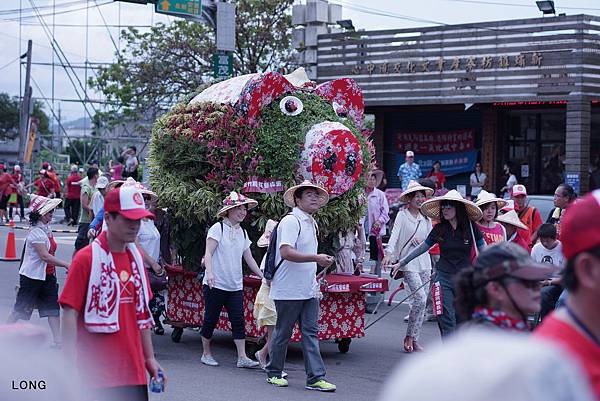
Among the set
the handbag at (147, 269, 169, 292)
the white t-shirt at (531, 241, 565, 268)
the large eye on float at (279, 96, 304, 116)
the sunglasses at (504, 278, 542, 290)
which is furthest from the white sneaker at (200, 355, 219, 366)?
the sunglasses at (504, 278, 542, 290)

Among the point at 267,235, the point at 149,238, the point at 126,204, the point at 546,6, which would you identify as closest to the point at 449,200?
the point at 267,235

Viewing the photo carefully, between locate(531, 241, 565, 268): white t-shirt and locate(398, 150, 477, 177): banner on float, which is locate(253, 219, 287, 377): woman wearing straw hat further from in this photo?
locate(398, 150, 477, 177): banner on float

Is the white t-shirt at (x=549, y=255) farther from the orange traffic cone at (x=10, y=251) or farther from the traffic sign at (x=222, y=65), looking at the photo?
the orange traffic cone at (x=10, y=251)

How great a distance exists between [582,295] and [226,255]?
21.9 feet

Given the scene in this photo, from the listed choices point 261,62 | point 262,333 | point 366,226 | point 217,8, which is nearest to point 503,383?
point 262,333

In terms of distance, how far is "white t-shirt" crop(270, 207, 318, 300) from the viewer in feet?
27.0

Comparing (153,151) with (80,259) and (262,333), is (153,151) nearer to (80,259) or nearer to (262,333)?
(262,333)

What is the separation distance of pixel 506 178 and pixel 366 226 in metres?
11.1

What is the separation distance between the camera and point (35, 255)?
30.1 ft

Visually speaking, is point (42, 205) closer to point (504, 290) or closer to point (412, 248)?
point (412, 248)

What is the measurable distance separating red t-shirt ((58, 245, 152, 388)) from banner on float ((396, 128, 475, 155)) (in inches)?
856

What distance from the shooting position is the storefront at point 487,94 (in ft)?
72.1

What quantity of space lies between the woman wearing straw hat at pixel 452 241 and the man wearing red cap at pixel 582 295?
600cm

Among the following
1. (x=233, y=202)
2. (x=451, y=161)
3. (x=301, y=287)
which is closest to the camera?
(x=301, y=287)
